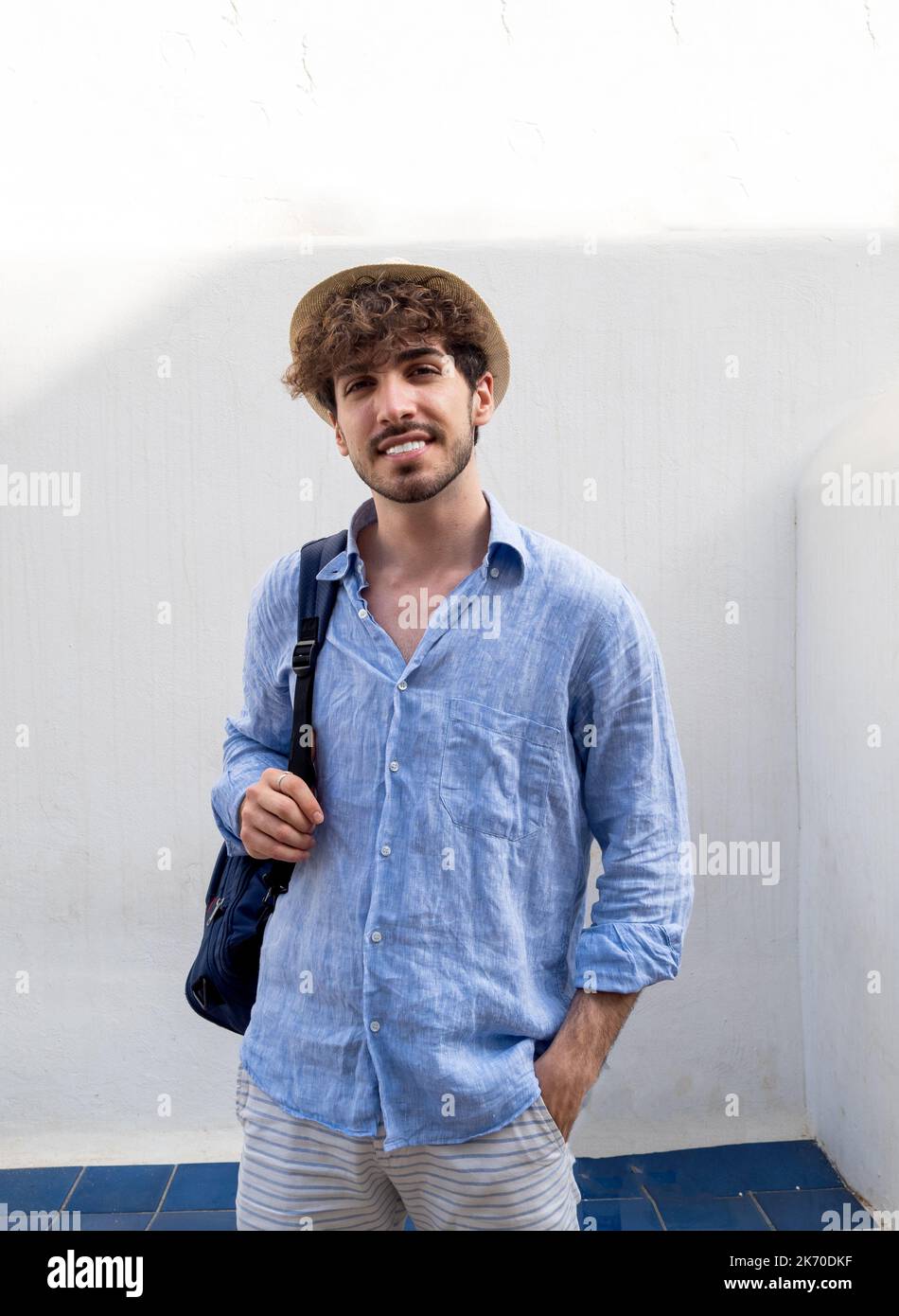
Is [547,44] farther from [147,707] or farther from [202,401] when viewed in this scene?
[147,707]

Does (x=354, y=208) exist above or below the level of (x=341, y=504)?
above

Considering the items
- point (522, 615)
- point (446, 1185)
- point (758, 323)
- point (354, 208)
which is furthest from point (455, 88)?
point (446, 1185)

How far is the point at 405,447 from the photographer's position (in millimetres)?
1580

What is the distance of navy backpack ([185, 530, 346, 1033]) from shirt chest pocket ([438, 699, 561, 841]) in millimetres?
226

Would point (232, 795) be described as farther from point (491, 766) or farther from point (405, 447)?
point (405, 447)

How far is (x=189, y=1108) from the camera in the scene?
3.49 metres

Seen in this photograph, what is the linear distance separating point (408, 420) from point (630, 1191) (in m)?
2.67

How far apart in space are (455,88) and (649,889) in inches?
121

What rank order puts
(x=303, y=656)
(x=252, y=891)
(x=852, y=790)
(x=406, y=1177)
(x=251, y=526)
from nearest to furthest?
(x=406, y=1177)
(x=303, y=656)
(x=252, y=891)
(x=852, y=790)
(x=251, y=526)

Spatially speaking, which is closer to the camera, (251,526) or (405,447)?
(405,447)

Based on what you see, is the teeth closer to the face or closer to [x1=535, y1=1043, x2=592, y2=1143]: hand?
the face

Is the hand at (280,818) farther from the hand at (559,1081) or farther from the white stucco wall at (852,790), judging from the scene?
the white stucco wall at (852,790)

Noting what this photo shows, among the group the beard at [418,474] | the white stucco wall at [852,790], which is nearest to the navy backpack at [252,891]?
the beard at [418,474]

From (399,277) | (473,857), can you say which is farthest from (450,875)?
(399,277)
